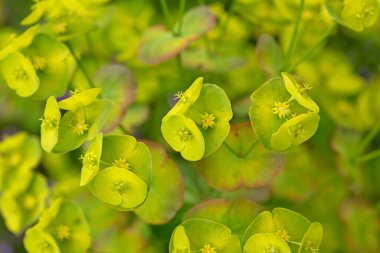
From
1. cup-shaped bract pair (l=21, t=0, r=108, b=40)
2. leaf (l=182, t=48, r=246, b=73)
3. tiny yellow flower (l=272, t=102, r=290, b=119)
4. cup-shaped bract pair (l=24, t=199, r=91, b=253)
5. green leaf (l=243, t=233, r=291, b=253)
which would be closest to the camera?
green leaf (l=243, t=233, r=291, b=253)

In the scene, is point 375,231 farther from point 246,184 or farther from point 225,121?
point 225,121

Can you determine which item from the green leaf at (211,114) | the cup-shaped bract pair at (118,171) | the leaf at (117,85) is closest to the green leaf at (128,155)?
the cup-shaped bract pair at (118,171)

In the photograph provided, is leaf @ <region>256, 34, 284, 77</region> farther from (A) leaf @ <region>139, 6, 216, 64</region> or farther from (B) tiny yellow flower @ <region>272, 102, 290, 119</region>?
(B) tiny yellow flower @ <region>272, 102, 290, 119</region>

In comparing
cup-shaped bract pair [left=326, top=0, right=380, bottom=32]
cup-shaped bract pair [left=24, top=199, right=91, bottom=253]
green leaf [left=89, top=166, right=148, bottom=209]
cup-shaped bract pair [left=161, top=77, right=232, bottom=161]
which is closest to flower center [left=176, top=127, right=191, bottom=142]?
cup-shaped bract pair [left=161, top=77, right=232, bottom=161]

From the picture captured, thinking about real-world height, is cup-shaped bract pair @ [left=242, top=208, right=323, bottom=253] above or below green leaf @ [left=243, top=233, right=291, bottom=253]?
below

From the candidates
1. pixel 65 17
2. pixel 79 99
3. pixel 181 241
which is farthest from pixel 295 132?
pixel 65 17

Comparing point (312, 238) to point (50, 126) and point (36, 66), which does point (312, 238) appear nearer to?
point (50, 126)

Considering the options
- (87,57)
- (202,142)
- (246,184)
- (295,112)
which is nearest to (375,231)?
(246,184)
